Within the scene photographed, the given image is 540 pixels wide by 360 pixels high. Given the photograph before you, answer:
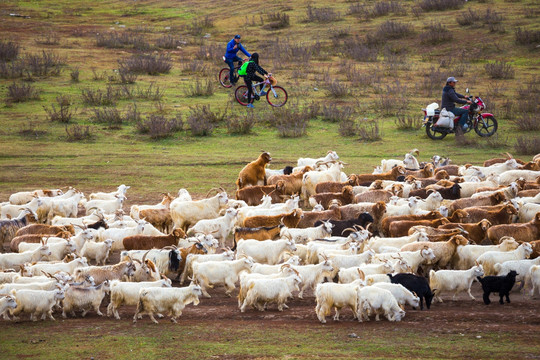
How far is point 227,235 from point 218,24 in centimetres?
3206

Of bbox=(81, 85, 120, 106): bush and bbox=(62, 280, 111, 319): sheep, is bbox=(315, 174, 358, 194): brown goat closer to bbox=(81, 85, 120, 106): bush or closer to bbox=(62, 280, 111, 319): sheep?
bbox=(62, 280, 111, 319): sheep

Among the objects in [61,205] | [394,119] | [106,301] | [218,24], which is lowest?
[106,301]

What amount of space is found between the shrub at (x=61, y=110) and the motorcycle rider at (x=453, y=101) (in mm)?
12741

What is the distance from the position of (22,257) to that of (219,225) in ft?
12.0

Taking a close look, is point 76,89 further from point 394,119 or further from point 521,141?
point 521,141

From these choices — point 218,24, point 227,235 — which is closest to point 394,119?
point 227,235

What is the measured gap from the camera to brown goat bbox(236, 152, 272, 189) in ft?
53.8

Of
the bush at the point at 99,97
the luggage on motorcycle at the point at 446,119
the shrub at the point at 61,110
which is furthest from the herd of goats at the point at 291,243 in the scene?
the bush at the point at 99,97

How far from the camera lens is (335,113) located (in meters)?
24.7

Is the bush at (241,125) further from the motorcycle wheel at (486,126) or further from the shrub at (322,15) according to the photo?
the shrub at (322,15)

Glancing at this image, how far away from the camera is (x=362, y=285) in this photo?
988cm

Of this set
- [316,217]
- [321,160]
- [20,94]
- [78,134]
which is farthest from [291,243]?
[20,94]

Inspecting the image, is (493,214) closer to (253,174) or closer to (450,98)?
(253,174)

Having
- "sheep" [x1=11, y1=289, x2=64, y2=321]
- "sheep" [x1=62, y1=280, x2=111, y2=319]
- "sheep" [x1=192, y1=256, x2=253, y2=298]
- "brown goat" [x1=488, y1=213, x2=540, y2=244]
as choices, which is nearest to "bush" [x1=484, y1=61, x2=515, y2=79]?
"brown goat" [x1=488, y1=213, x2=540, y2=244]
